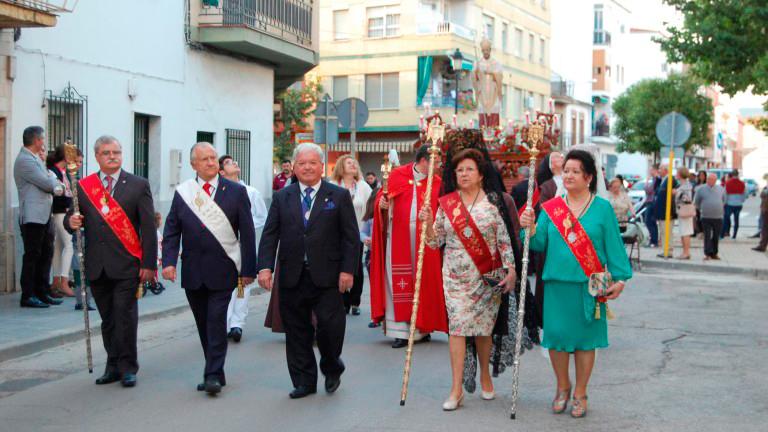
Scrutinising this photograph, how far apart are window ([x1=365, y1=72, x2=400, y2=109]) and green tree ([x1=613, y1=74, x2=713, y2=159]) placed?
82.9 ft

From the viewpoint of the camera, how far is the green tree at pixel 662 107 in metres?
64.4

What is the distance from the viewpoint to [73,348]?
9.44 metres

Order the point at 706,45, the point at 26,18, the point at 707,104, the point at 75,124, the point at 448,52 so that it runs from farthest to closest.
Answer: the point at 707,104 → the point at 448,52 → the point at 706,45 → the point at 75,124 → the point at 26,18

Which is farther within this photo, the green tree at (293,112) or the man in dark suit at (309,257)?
the green tree at (293,112)

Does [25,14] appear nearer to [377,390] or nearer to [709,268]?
[377,390]

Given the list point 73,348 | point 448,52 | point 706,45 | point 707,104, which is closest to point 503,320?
point 73,348

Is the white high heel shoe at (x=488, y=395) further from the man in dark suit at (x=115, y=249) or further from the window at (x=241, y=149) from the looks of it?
the window at (x=241, y=149)

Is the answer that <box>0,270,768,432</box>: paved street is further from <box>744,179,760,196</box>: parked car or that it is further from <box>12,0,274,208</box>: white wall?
<box>744,179,760,196</box>: parked car

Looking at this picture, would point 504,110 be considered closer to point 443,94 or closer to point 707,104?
point 443,94

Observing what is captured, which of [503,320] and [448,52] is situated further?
[448,52]

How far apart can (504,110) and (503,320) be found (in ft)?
138

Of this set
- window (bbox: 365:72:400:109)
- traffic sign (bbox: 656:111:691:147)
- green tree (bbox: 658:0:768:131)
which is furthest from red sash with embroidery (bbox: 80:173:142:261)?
window (bbox: 365:72:400:109)

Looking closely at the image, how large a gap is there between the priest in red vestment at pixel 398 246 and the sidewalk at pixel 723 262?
10.8m

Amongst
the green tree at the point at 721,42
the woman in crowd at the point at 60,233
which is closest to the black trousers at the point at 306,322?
the woman in crowd at the point at 60,233
